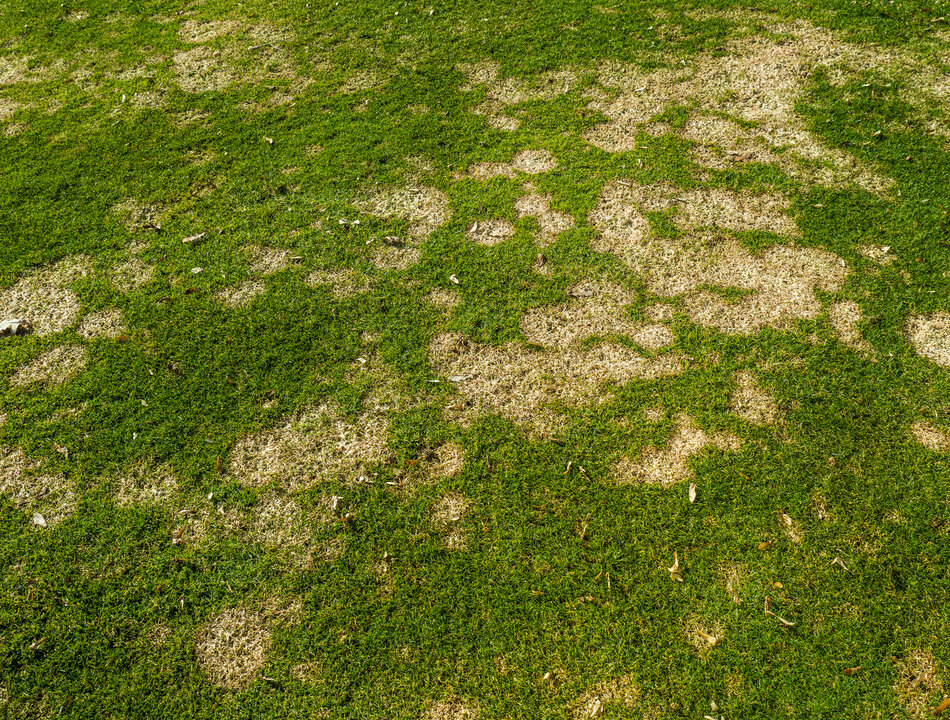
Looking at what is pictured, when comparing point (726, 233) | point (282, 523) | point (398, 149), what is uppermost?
point (398, 149)

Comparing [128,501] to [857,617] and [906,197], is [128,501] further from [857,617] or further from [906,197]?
[906,197]

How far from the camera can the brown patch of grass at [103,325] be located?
5.37m

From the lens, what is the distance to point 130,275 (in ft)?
19.1

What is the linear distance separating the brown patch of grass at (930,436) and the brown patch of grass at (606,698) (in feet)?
8.22

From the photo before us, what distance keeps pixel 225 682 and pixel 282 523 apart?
945mm

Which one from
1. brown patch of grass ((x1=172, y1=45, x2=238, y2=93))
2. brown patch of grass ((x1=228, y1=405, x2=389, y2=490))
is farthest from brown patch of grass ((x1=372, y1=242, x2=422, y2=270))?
brown patch of grass ((x1=172, y1=45, x2=238, y2=93))

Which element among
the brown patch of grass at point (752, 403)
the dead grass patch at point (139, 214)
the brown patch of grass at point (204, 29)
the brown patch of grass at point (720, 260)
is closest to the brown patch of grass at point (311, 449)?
the brown patch of grass at point (752, 403)

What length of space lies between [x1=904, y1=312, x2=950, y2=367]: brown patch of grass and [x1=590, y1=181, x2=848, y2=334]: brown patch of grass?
2.02 ft

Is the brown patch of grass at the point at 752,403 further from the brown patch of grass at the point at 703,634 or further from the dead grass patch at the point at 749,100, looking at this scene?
the dead grass patch at the point at 749,100

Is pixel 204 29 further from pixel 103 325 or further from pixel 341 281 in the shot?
pixel 341 281

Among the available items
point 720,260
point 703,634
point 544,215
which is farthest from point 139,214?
point 703,634

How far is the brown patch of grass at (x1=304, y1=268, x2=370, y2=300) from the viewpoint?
18.2 feet

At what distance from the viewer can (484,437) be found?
180 inches

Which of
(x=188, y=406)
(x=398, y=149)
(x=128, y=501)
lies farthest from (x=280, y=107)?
(x=128, y=501)
